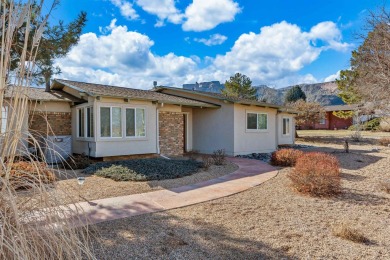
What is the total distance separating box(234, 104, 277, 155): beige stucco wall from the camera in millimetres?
14961

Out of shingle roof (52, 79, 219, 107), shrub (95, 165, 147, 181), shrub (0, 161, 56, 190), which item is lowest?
shrub (95, 165, 147, 181)

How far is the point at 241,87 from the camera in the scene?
40656mm

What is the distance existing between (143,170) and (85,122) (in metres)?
4.76

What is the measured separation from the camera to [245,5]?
16031 millimetres

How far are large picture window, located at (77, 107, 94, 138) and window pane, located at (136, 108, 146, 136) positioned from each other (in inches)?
82.0

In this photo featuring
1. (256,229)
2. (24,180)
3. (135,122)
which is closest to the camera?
(24,180)

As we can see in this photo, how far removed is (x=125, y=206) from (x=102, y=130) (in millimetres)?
6523

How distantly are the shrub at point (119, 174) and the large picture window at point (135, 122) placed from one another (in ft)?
10.2

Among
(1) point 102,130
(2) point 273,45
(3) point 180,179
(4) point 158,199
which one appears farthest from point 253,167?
(2) point 273,45

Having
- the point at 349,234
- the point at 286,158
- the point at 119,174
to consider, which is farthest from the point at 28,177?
the point at 286,158

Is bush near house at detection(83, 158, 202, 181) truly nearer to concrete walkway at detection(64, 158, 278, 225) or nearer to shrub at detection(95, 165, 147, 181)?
shrub at detection(95, 165, 147, 181)

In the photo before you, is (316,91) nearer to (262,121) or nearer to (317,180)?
(262,121)

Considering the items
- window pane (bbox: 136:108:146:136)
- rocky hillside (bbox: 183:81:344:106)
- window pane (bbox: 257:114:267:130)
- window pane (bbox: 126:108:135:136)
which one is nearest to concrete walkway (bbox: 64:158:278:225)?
window pane (bbox: 136:108:146:136)

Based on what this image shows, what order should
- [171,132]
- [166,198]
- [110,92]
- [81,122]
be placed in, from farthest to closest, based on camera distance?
[171,132] < [81,122] < [110,92] < [166,198]
